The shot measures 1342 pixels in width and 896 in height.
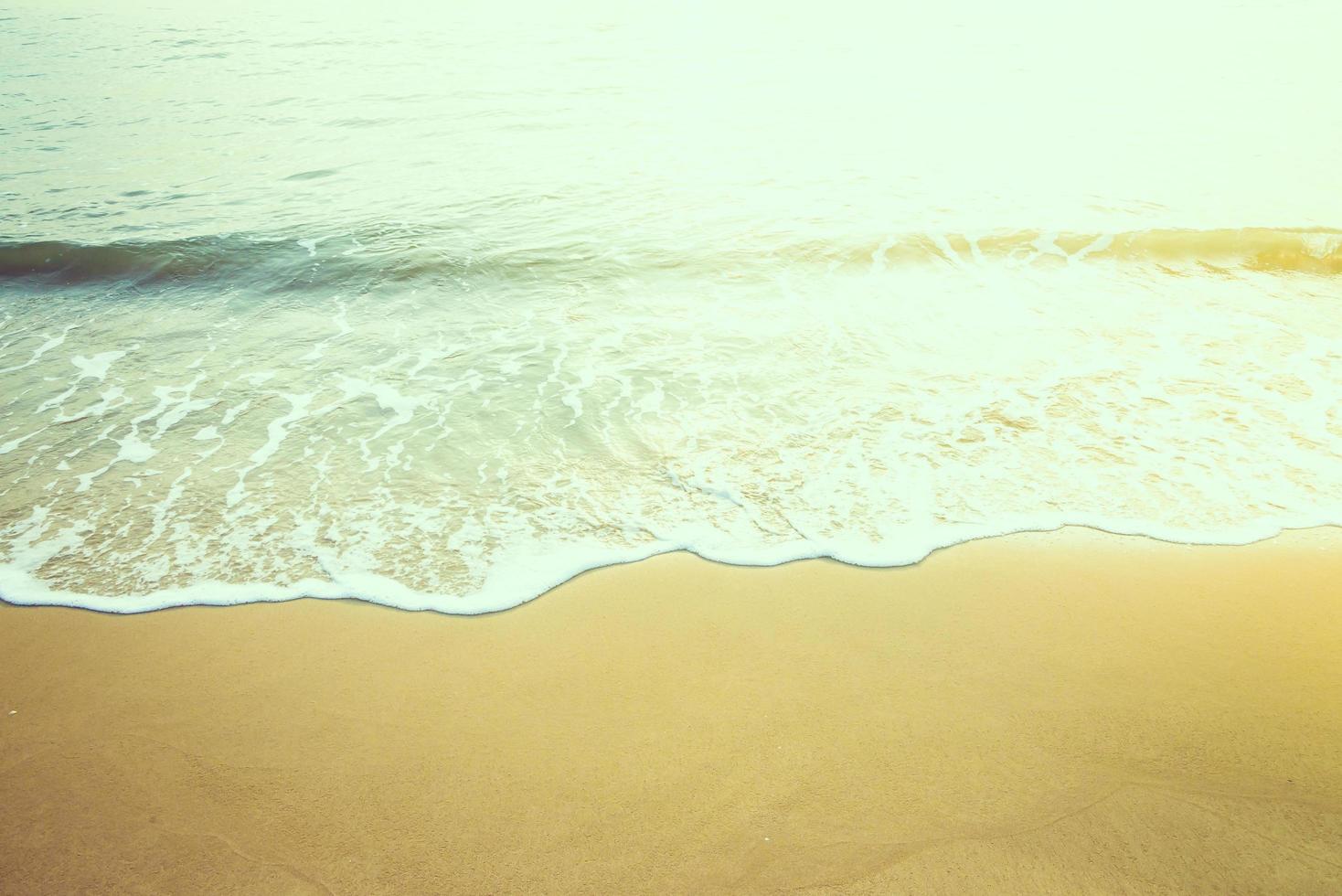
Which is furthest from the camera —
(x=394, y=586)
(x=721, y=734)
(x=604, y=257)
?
(x=604, y=257)

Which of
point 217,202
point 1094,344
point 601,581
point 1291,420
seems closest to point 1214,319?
point 1094,344

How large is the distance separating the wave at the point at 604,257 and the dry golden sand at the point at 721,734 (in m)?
4.59

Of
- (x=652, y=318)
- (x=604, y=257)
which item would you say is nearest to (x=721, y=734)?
(x=652, y=318)

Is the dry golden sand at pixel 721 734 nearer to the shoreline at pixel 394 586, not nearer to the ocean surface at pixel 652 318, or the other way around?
the shoreline at pixel 394 586

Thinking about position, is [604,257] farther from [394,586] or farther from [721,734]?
[721,734]

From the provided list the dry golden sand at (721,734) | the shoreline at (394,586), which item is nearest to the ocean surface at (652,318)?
the shoreline at (394,586)

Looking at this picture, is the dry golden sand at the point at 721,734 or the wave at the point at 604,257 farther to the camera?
the wave at the point at 604,257

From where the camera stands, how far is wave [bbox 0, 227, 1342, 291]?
767 cm

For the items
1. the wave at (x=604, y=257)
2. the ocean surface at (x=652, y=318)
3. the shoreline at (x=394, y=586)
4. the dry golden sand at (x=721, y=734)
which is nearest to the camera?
the dry golden sand at (x=721, y=734)

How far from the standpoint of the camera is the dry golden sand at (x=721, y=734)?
2494 millimetres

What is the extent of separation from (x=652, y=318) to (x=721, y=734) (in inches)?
172

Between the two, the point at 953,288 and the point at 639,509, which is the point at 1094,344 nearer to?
the point at 953,288

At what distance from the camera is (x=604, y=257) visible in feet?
26.2

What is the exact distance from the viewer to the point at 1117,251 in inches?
307
